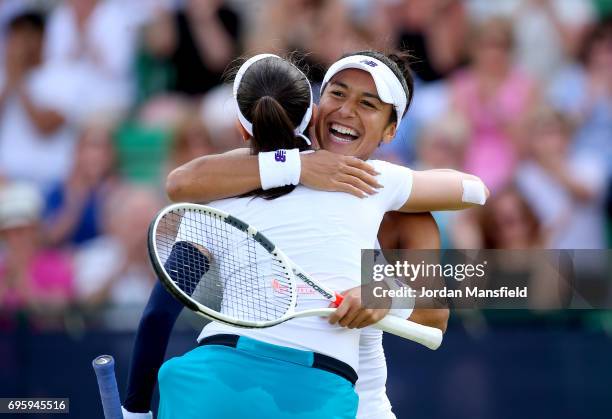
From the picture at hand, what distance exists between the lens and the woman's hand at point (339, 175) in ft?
10.8

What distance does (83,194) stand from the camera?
6715 mm

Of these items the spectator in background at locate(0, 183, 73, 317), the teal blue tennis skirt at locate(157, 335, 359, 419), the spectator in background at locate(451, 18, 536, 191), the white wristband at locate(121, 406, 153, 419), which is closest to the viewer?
the teal blue tennis skirt at locate(157, 335, 359, 419)

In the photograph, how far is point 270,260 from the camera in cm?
325

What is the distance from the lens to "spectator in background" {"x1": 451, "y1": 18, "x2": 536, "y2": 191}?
662 cm

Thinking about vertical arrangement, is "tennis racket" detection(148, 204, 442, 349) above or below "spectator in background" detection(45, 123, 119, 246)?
below

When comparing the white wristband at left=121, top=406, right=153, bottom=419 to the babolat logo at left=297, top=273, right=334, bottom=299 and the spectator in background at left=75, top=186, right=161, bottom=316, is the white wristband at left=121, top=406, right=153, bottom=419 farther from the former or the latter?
the spectator in background at left=75, top=186, right=161, bottom=316

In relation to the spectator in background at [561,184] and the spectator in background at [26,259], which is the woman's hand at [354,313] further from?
the spectator in background at [561,184]

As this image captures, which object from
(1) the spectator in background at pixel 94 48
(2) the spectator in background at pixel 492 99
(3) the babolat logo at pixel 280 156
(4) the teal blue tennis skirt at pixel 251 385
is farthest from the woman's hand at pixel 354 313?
(1) the spectator in background at pixel 94 48

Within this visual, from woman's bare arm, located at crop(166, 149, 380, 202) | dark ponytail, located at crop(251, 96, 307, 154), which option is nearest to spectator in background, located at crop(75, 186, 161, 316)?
woman's bare arm, located at crop(166, 149, 380, 202)

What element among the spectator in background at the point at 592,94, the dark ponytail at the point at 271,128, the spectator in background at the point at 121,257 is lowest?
the spectator in background at the point at 121,257

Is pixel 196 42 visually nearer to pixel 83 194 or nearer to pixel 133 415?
pixel 83 194

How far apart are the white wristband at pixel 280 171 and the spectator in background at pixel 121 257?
288cm

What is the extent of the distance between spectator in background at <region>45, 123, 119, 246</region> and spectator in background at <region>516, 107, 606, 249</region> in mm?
2422

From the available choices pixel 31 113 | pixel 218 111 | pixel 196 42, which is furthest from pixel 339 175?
pixel 31 113
